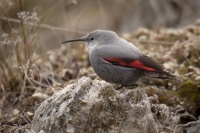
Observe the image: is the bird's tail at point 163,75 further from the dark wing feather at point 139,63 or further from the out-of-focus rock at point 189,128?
the out-of-focus rock at point 189,128

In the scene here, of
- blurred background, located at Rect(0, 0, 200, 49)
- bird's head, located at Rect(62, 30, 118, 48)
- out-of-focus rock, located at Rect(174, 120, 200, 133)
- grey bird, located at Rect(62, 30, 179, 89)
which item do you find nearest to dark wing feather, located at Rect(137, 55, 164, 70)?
grey bird, located at Rect(62, 30, 179, 89)

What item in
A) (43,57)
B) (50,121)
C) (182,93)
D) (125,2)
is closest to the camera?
(50,121)

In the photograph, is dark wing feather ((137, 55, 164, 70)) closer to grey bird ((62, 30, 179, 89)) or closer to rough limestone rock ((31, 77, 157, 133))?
grey bird ((62, 30, 179, 89))

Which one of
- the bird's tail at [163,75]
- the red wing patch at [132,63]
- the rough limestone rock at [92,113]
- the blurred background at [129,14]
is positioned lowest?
the rough limestone rock at [92,113]

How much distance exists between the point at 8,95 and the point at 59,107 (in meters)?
1.77

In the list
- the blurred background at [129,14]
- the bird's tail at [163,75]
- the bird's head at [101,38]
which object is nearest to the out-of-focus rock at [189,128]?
the bird's tail at [163,75]

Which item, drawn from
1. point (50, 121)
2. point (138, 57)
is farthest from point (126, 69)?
point (50, 121)

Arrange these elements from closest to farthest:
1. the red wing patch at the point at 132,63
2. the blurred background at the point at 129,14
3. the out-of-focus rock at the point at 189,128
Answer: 1. the out-of-focus rock at the point at 189,128
2. the red wing patch at the point at 132,63
3. the blurred background at the point at 129,14

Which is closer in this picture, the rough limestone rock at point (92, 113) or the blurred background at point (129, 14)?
the rough limestone rock at point (92, 113)

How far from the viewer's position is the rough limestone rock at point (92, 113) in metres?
4.49

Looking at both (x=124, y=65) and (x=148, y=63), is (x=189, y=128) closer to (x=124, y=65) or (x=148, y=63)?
(x=148, y=63)

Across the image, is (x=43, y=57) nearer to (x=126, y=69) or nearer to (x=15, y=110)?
(x=15, y=110)

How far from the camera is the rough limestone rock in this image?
4.49 meters

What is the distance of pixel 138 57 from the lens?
17.7 ft
